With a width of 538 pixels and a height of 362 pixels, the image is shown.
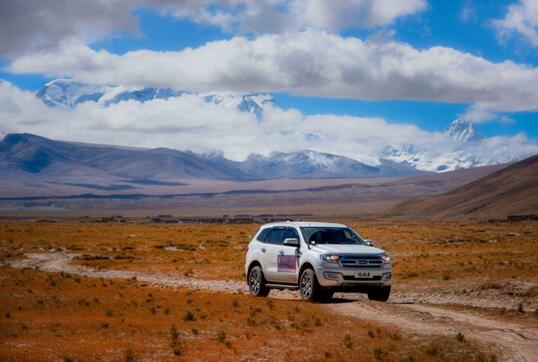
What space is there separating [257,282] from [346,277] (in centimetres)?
422

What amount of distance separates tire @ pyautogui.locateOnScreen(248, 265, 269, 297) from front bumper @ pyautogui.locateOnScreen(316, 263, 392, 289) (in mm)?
3261

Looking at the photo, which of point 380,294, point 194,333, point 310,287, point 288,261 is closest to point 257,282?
point 288,261

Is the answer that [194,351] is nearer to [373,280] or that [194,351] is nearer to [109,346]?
[109,346]

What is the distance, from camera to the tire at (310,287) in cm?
2185

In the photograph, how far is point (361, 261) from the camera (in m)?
21.7

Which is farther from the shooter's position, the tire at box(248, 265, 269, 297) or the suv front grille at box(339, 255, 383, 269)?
the tire at box(248, 265, 269, 297)

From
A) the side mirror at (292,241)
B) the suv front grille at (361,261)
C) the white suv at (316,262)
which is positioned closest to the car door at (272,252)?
the white suv at (316,262)

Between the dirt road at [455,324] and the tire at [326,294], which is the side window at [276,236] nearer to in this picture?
the tire at [326,294]

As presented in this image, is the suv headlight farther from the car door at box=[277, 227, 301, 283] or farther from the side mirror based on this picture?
the side mirror

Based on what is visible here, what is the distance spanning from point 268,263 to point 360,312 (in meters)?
4.79

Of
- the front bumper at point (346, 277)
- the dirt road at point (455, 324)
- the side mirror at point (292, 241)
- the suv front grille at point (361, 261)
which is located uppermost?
the side mirror at point (292, 241)

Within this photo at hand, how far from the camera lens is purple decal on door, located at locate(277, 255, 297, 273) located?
22969mm

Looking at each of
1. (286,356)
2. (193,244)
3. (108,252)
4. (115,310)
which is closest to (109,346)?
(286,356)

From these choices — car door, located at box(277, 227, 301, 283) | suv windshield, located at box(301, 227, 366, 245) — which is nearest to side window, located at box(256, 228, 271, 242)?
car door, located at box(277, 227, 301, 283)
